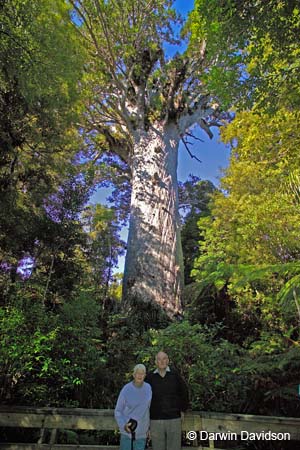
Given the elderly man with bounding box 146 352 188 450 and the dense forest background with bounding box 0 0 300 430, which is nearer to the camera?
the elderly man with bounding box 146 352 188 450

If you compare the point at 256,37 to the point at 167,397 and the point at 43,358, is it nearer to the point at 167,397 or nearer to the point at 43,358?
the point at 167,397

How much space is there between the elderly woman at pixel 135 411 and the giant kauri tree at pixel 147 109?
14.1ft

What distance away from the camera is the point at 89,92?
10172 mm

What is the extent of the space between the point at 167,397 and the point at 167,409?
0.31ft

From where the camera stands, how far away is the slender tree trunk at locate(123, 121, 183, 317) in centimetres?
745

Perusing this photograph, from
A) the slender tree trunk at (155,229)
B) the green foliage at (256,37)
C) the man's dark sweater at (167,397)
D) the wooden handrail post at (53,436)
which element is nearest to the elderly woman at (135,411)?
the man's dark sweater at (167,397)

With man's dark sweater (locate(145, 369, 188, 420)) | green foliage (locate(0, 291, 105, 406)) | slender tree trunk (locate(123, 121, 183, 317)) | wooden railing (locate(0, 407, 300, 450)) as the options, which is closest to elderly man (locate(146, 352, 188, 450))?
man's dark sweater (locate(145, 369, 188, 420))

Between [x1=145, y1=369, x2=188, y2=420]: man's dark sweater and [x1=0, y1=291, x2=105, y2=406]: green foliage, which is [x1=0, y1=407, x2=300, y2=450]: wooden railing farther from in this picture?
[x1=145, y1=369, x2=188, y2=420]: man's dark sweater

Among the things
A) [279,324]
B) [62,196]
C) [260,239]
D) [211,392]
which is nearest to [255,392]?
[211,392]

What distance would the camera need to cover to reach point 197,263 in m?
8.78

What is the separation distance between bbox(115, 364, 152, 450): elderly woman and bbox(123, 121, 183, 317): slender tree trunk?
14.0 feet

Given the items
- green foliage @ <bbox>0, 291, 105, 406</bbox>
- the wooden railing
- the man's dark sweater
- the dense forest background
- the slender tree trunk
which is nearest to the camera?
the man's dark sweater

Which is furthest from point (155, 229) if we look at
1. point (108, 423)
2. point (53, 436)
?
point (53, 436)

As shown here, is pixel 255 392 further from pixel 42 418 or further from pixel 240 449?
pixel 42 418
